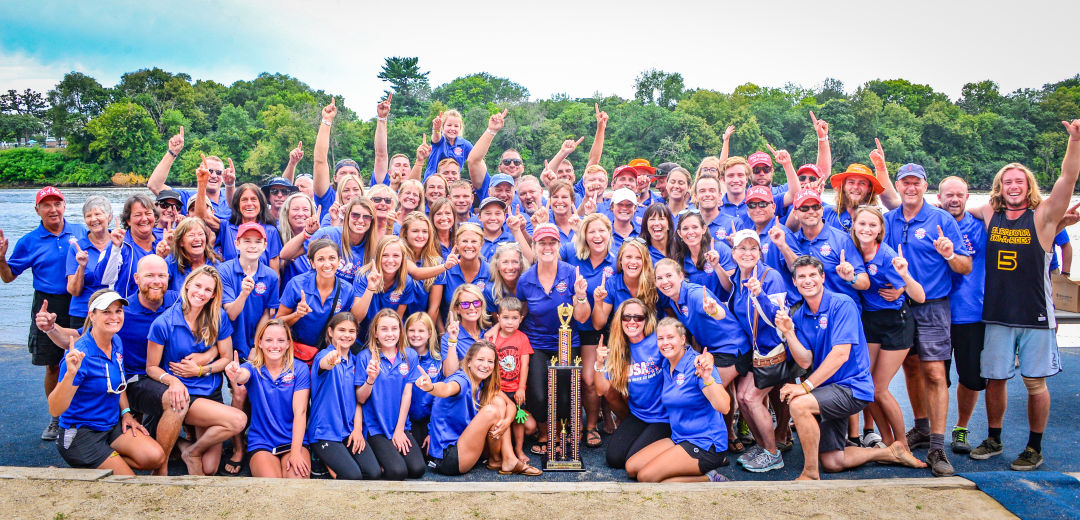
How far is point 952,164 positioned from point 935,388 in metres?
54.2

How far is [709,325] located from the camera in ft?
16.5

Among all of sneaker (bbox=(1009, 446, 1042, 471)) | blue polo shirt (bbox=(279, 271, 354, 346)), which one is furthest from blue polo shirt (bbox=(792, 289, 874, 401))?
blue polo shirt (bbox=(279, 271, 354, 346))

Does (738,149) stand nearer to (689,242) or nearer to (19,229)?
(19,229)

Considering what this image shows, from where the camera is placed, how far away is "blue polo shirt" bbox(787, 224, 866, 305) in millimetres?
5113

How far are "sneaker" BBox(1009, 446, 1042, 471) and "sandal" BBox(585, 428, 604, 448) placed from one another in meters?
2.95

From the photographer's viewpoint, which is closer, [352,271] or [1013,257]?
[1013,257]

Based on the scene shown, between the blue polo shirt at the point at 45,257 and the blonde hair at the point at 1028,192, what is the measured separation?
23.0 ft

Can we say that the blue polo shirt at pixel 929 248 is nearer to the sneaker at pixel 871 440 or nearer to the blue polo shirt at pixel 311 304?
the sneaker at pixel 871 440

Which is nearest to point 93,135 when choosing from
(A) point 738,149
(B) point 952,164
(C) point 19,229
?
(C) point 19,229

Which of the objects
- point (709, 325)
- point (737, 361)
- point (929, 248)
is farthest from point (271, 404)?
point (929, 248)

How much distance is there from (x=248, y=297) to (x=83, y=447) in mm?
1370

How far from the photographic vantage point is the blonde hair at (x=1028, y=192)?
5082 millimetres

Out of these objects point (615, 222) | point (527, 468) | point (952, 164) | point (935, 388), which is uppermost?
point (952, 164)

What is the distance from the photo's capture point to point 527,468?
193 inches
